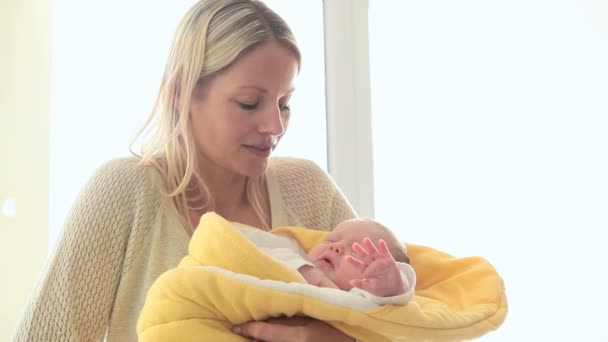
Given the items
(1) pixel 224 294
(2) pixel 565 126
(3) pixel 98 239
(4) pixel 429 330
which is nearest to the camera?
(1) pixel 224 294

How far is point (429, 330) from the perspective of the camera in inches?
53.8

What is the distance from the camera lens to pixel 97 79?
226 cm

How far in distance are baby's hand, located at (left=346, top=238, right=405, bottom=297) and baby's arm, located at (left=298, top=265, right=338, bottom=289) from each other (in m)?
0.09

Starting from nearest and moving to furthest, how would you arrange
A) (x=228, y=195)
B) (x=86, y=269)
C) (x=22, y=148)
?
1. (x=86, y=269)
2. (x=228, y=195)
3. (x=22, y=148)

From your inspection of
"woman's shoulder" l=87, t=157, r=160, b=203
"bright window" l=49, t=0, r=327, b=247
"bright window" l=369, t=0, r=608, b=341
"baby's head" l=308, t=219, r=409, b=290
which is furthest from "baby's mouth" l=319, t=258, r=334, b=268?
"bright window" l=369, t=0, r=608, b=341

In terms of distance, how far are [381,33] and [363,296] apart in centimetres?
162

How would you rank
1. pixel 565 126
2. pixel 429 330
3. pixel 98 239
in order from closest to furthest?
pixel 429 330, pixel 98 239, pixel 565 126

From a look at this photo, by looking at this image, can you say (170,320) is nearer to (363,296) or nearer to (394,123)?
(363,296)

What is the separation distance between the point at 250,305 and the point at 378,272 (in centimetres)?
22

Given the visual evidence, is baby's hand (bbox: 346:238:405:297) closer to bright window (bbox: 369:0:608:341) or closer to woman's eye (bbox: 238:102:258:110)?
woman's eye (bbox: 238:102:258:110)

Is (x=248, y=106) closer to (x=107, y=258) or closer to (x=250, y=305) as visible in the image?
(x=107, y=258)

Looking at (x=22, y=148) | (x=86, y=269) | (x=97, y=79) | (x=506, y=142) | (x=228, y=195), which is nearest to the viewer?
(x=86, y=269)

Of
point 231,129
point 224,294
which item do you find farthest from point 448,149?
point 224,294

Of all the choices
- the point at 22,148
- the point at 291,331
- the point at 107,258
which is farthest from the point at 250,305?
the point at 22,148
